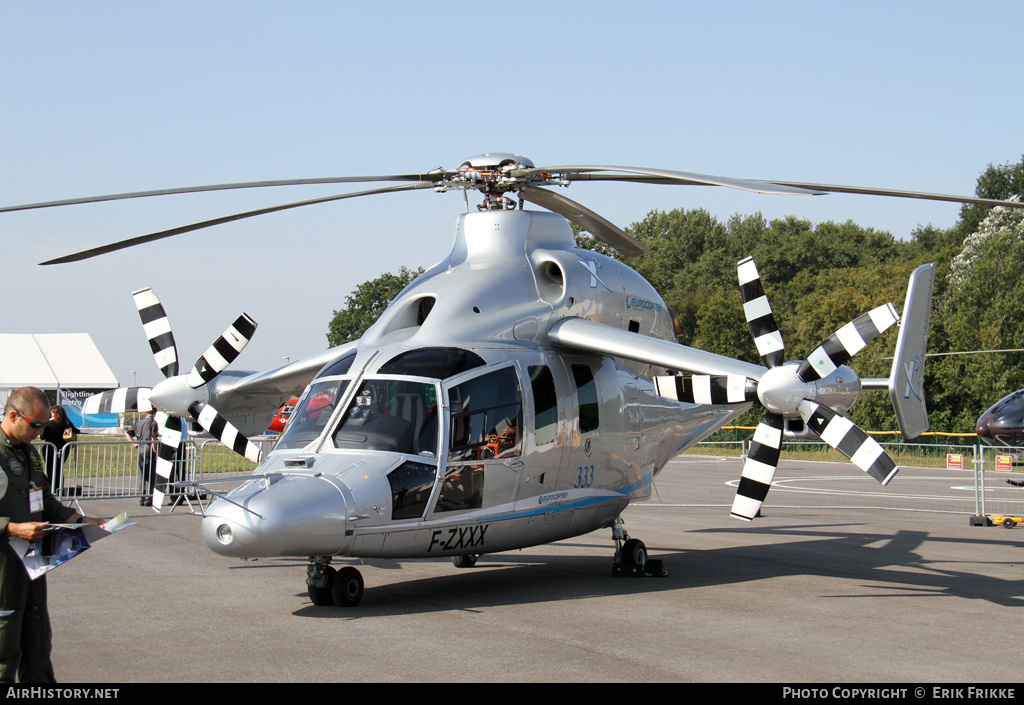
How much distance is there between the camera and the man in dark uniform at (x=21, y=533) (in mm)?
5539

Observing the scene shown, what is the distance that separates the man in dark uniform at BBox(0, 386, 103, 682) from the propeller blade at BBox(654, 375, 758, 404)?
6550mm

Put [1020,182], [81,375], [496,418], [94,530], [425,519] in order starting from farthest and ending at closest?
[1020,182] < [81,375] < [496,418] < [425,519] < [94,530]

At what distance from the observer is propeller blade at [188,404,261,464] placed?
38.8 ft

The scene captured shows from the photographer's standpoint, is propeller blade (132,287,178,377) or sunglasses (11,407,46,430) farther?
propeller blade (132,287,178,377)

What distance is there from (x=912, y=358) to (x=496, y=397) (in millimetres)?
4846

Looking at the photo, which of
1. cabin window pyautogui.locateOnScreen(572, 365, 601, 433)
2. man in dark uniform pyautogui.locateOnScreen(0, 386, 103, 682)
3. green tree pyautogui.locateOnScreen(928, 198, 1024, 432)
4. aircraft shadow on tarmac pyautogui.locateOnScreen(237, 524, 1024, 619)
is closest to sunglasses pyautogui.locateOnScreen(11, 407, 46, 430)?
man in dark uniform pyautogui.locateOnScreen(0, 386, 103, 682)

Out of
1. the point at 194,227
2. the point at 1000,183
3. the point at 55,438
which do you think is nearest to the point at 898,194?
the point at 194,227

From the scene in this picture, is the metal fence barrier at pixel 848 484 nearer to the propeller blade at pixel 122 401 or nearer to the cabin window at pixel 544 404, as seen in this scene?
the cabin window at pixel 544 404

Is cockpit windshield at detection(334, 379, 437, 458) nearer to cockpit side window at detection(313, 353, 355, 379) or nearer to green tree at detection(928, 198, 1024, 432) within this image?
Result: cockpit side window at detection(313, 353, 355, 379)
